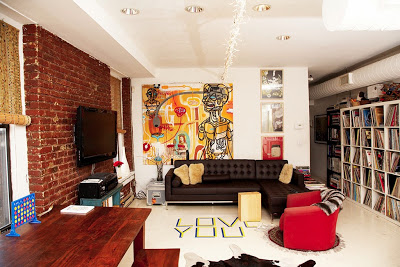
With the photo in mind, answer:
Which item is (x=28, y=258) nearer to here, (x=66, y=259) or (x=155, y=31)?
(x=66, y=259)

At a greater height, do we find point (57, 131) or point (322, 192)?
point (57, 131)

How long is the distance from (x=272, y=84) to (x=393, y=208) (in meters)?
3.07

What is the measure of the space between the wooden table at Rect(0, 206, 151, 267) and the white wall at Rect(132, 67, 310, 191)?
3.65 metres

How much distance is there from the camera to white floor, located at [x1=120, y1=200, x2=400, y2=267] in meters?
3.01

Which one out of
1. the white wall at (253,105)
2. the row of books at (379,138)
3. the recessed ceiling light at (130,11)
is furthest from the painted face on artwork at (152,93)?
the row of books at (379,138)

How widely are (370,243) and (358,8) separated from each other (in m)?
3.21

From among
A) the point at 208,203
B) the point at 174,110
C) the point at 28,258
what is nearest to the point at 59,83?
the point at 28,258

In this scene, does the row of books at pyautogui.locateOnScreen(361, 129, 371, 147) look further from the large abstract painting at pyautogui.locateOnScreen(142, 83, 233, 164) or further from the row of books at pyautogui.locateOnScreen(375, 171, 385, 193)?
the large abstract painting at pyautogui.locateOnScreen(142, 83, 233, 164)

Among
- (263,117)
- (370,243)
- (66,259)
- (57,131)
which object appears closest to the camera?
(66,259)

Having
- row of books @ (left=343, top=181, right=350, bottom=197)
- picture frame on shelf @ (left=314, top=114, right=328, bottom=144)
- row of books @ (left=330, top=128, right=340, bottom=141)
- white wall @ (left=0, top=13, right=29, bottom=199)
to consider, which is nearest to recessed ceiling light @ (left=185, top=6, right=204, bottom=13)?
white wall @ (left=0, top=13, right=29, bottom=199)

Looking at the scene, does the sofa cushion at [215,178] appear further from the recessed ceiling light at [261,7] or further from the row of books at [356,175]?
the recessed ceiling light at [261,7]

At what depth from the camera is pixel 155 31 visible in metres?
3.46

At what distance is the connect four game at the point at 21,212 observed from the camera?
1.89 m

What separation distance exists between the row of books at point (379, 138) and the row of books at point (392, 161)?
0.70 feet
